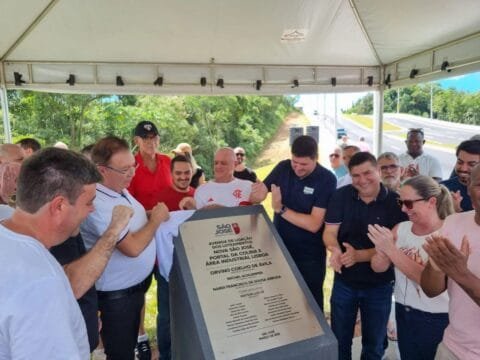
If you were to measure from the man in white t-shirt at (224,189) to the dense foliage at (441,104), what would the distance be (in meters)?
20.2

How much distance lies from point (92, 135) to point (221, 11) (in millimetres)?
11741

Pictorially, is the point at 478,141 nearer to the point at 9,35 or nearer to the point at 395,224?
the point at 395,224

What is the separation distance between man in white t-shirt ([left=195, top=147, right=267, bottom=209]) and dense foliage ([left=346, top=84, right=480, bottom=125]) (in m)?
20.2

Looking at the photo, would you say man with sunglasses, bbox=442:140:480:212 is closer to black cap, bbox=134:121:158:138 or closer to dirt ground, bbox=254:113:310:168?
black cap, bbox=134:121:158:138

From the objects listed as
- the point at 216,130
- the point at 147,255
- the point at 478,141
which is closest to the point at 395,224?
the point at 478,141

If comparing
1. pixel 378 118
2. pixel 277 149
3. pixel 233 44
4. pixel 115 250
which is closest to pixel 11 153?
pixel 115 250

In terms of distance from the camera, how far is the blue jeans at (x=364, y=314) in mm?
2186

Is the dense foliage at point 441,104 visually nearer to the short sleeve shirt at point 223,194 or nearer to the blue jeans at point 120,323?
the short sleeve shirt at point 223,194

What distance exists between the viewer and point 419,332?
182 cm

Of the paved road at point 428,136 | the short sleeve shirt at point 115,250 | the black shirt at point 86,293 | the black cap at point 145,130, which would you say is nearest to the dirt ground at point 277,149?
the paved road at point 428,136

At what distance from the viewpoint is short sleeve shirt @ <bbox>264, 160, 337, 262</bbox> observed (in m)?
2.47

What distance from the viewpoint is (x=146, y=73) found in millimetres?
4680

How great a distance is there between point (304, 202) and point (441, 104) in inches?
1207

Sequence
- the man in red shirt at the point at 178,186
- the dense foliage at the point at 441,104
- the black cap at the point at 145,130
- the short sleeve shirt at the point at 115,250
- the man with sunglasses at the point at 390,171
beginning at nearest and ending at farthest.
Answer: the short sleeve shirt at the point at 115,250 → the man in red shirt at the point at 178,186 → the black cap at the point at 145,130 → the man with sunglasses at the point at 390,171 → the dense foliage at the point at 441,104
